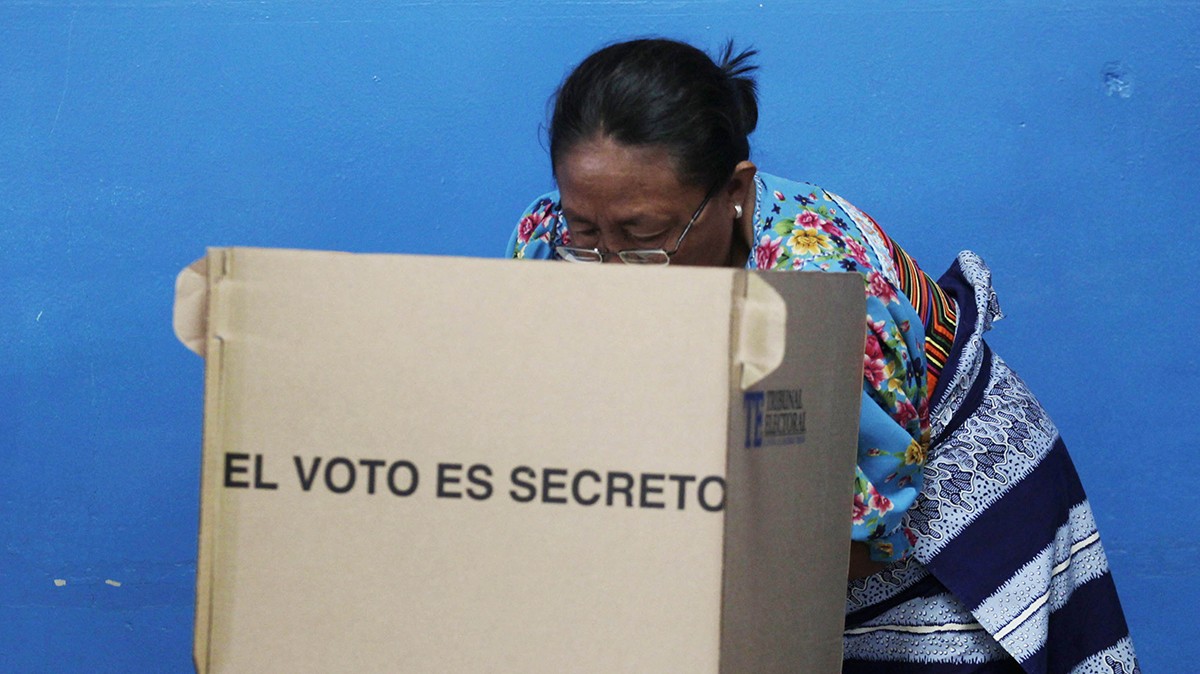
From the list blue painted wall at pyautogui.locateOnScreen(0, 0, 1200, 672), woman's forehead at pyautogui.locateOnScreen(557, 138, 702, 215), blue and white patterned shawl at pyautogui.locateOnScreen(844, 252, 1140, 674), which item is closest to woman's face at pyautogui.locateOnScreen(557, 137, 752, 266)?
woman's forehead at pyautogui.locateOnScreen(557, 138, 702, 215)

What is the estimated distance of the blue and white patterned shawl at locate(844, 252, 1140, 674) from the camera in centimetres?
117

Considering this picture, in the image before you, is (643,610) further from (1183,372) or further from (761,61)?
(1183,372)

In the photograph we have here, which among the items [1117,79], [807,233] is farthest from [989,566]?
[1117,79]

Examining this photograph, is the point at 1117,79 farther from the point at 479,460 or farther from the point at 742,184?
the point at 479,460

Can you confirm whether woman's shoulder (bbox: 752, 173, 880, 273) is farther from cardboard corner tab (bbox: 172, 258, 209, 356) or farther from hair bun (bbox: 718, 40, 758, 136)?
cardboard corner tab (bbox: 172, 258, 209, 356)

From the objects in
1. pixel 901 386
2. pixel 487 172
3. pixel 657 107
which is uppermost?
pixel 487 172

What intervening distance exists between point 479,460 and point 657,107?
0.52 meters

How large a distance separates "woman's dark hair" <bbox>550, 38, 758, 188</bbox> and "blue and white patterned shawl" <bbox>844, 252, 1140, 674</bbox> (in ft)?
1.00

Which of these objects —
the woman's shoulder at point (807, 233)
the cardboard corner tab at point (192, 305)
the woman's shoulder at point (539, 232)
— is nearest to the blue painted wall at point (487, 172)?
the woman's shoulder at point (539, 232)

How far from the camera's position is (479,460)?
72 cm

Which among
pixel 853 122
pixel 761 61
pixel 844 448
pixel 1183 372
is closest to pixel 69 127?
pixel 761 61

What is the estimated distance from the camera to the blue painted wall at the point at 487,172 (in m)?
1.85

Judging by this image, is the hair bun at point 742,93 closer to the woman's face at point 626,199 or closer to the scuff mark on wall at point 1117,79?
the woman's face at point 626,199

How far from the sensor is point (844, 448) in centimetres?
86
